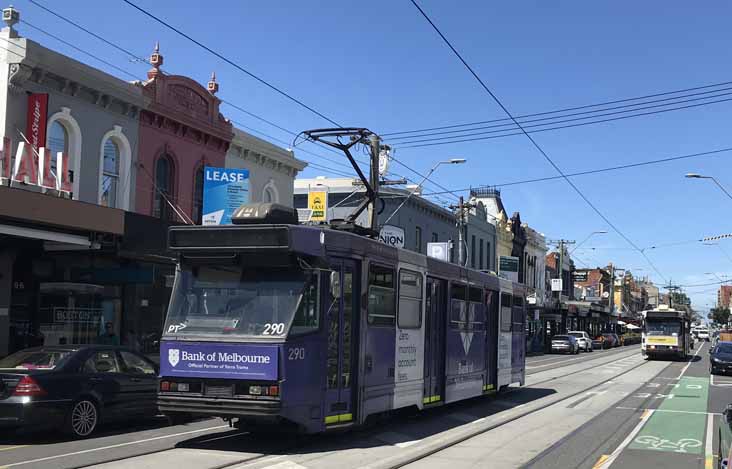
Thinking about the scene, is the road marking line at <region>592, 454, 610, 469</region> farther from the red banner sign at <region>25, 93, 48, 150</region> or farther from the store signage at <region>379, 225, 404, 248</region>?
the store signage at <region>379, 225, 404, 248</region>

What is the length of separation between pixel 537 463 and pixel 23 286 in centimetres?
1503

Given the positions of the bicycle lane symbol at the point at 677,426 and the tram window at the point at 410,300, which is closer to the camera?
the bicycle lane symbol at the point at 677,426

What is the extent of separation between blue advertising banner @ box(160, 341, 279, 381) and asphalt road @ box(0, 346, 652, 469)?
3.49ft

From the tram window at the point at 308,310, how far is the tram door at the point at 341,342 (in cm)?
22

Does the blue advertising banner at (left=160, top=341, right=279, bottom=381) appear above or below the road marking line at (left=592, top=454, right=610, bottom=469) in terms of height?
above

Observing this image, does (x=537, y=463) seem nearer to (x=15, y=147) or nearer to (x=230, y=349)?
(x=230, y=349)

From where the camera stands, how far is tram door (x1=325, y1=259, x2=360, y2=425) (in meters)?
10.5

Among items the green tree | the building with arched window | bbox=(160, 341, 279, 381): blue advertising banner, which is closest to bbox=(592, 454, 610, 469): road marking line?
bbox=(160, 341, 279, 381): blue advertising banner

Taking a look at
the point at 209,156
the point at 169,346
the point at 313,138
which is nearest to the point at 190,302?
the point at 169,346

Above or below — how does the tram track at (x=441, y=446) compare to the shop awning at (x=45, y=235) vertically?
below

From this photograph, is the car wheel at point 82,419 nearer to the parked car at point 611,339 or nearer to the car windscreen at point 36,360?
the car windscreen at point 36,360

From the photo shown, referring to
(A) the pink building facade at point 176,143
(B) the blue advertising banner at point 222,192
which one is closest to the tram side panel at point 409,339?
(B) the blue advertising banner at point 222,192

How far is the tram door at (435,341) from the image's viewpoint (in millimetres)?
13977

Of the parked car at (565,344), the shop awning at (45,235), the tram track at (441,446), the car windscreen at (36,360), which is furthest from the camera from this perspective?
the parked car at (565,344)
